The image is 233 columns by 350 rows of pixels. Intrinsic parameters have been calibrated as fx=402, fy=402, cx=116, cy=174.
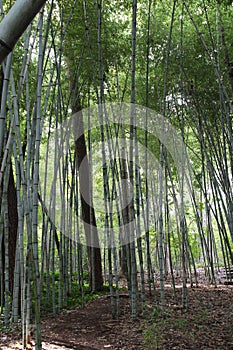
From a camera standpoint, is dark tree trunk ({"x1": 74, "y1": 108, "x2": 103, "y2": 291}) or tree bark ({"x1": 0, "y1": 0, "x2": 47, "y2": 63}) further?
dark tree trunk ({"x1": 74, "y1": 108, "x2": 103, "y2": 291})

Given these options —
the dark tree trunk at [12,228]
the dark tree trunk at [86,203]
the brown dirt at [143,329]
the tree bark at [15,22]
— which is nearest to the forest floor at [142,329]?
the brown dirt at [143,329]

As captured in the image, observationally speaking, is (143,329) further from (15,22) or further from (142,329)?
(15,22)

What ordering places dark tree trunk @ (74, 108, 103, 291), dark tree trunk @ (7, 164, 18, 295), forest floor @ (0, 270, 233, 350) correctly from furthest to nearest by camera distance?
dark tree trunk @ (74, 108, 103, 291) < dark tree trunk @ (7, 164, 18, 295) < forest floor @ (0, 270, 233, 350)

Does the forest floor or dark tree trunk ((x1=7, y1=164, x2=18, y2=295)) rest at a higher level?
dark tree trunk ((x1=7, y1=164, x2=18, y2=295))

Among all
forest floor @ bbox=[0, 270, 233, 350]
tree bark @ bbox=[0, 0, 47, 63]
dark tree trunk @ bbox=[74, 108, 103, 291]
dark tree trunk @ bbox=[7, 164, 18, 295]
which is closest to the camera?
tree bark @ bbox=[0, 0, 47, 63]

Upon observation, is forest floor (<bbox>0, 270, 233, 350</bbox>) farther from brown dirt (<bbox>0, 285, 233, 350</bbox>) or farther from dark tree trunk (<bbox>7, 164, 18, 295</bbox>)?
dark tree trunk (<bbox>7, 164, 18, 295</bbox>)

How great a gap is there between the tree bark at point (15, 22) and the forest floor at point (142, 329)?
7.09 ft

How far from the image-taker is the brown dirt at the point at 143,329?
2461 mm

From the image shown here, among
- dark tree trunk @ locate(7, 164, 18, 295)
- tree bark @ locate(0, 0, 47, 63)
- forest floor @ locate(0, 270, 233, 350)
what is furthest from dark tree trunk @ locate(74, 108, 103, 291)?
tree bark @ locate(0, 0, 47, 63)

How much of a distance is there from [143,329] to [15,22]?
2498 mm

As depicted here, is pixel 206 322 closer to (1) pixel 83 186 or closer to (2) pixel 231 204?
(2) pixel 231 204

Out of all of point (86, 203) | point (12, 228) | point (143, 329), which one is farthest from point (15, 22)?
point (86, 203)

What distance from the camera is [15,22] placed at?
23.7 inches

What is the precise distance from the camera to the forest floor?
8.07 ft
